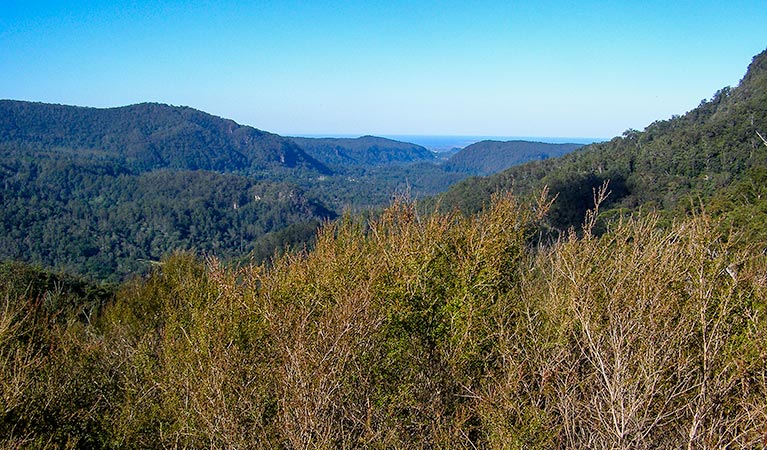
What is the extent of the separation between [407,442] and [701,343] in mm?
4550

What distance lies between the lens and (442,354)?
8.64 m

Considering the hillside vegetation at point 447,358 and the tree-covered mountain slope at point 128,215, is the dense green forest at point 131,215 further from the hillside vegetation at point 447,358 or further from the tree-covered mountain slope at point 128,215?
the hillside vegetation at point 447,358

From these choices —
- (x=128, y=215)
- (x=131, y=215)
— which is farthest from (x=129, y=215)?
(x=131, y=215)

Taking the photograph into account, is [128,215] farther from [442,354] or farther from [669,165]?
[442,354]

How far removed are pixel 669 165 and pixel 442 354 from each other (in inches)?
2552

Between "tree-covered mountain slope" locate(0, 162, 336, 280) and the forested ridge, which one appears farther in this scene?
"tree-covered mountain slope" locate(0, 162, 336, 280)

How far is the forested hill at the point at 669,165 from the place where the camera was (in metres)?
50.5

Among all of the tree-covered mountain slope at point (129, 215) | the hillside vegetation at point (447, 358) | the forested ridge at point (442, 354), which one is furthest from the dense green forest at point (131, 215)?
the hillside vegetation at point (447, 358)

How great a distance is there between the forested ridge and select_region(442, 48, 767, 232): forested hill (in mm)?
33401

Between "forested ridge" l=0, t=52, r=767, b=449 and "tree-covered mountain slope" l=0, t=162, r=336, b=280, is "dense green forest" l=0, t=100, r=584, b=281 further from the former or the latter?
"forested ridge" l=0, t=52, r=767, b=449

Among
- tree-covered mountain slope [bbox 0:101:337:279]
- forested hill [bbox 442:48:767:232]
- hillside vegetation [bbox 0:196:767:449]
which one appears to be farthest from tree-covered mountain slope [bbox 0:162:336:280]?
hillside vegetation [bbox 0:196:767:449]

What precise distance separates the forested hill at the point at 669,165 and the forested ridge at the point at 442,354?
33.4 m

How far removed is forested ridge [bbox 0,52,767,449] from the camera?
6.00 meters

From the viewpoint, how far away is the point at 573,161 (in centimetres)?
8469
